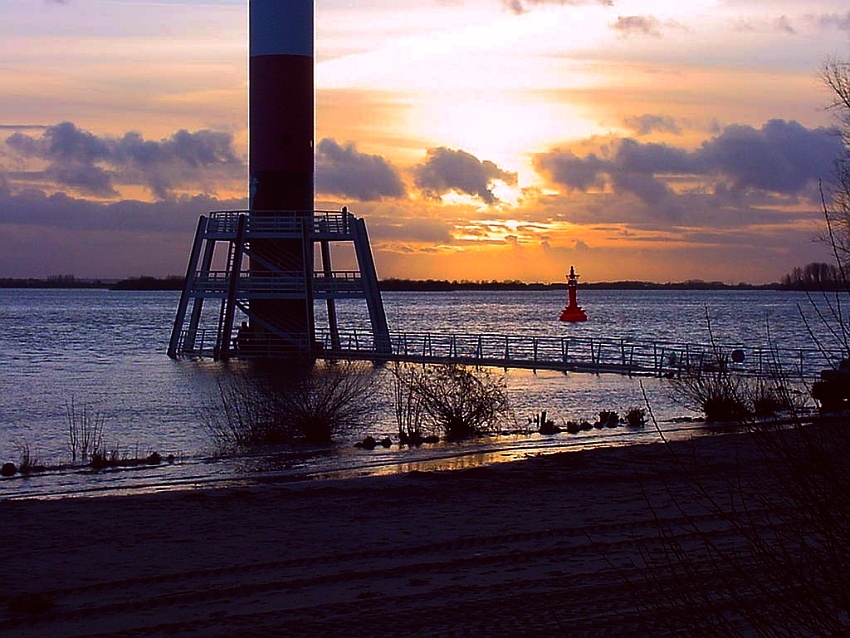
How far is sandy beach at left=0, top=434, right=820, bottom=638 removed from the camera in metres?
8.20

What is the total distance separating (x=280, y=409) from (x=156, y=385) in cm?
1614

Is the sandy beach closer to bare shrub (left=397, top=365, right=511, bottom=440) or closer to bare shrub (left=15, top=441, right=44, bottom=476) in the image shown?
bare shrub (left=15, top=441, right=44, bottom=476)

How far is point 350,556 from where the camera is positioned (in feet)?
34.8

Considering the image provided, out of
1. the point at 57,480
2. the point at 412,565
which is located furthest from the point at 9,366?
the point at 412,565

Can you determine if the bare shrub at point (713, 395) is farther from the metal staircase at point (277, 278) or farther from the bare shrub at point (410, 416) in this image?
the metal staircase at point (277, 278)

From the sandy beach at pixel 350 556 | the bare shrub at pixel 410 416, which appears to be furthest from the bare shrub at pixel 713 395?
the sandy beach at pixel 350 556

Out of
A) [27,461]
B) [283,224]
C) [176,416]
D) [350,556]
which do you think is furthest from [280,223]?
[350,556]

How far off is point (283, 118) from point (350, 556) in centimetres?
3545

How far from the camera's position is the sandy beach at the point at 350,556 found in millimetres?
8203

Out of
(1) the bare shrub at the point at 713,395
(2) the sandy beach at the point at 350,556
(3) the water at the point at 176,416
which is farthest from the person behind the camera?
(1) the bare shrub at the point at 713,395

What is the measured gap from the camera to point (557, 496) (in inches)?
552

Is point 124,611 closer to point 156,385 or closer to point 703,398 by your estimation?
point 703,398

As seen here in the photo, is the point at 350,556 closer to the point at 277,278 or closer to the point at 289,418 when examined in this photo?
the point at 289,418

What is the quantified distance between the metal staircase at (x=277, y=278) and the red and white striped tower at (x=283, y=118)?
0.29 metres
